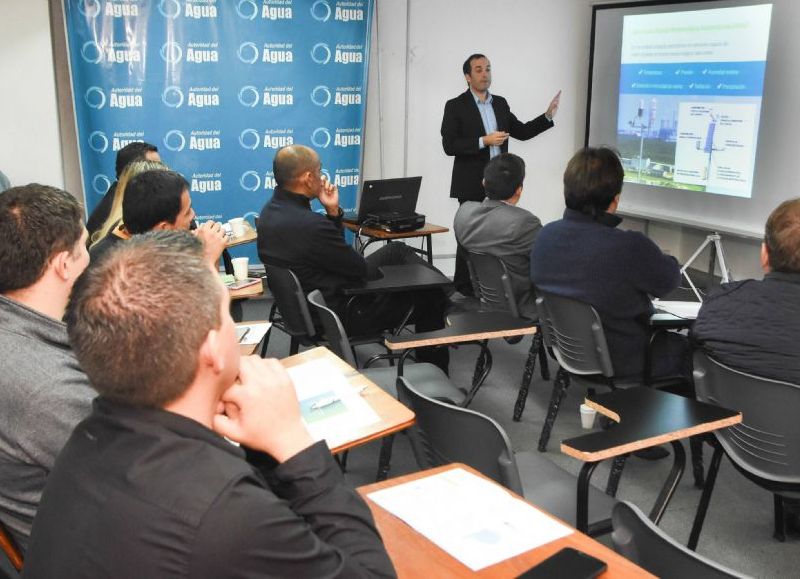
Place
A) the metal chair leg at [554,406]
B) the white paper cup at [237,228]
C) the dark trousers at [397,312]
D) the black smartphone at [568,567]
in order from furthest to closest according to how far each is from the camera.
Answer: the white paper cup at [237,228]
the dark trousers at [397,312]
the metal chair leg at [554,406]
the black smartphone at [568,567]

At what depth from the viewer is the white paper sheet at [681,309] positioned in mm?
3215

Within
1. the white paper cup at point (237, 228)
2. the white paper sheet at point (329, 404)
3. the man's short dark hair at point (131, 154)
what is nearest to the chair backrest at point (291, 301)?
the white paper cup at point (237, 228)

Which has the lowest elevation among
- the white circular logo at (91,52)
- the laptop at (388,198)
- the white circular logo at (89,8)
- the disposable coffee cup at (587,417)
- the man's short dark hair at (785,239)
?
the disposable coffee cup at (587,417)

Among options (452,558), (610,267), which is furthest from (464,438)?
(610,267)

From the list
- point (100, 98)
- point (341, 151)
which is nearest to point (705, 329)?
point (341, 151)

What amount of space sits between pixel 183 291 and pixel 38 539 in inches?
15.7

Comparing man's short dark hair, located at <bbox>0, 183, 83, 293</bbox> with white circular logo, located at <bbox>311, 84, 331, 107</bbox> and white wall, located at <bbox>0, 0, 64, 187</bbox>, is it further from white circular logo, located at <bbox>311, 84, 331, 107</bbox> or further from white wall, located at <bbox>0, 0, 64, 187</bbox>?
white circular logo, located at <bbox>311, 84, 331, 107</bbox>

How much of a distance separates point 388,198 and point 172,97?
1.93 m

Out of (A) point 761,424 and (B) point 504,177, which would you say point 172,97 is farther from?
(A) point 761,424

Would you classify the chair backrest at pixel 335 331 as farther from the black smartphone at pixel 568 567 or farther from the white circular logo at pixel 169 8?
the white circular logo at pixel 169 8

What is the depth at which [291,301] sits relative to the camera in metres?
3.73

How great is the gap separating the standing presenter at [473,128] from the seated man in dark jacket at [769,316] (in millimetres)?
3484

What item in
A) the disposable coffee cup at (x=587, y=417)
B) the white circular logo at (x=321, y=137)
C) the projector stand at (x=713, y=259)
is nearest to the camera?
the disposable coffee cup at (x=587, y=417)

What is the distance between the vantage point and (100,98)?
5828mm
